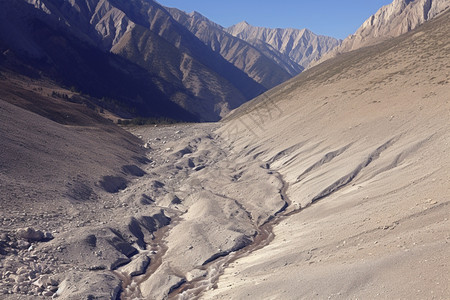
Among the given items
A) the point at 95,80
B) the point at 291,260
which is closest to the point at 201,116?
the point at 95,80

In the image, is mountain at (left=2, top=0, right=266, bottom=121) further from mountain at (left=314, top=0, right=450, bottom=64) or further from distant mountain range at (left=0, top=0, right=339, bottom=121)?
mountain at (left=314, top=0, right=450, bottom=64)

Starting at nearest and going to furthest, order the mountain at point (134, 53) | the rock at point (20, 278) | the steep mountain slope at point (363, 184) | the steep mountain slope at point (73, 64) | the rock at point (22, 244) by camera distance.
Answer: the steep mountain slope at point (363, 184), the rock at point (20, 278), the rock at point (22, 244), the steep mountain slope at point (73, 64), the mountain at point (134, 53)

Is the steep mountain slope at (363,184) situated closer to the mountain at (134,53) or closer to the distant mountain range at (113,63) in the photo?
the distant mountain range at (113,63)

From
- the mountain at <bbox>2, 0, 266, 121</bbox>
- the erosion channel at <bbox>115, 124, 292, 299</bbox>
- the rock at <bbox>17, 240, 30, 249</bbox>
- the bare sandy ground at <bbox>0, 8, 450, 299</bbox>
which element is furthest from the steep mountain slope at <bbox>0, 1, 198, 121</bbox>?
the rock at <bbox>17, 240, 30, 249</bbox>

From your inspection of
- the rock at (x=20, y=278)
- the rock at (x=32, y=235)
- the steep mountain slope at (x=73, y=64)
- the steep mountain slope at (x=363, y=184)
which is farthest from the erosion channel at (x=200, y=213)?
the steep mountain slope at (x=73, y=64)

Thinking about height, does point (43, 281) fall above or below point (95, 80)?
below

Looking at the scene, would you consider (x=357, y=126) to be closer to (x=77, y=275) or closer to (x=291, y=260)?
(x=291, y=260)
